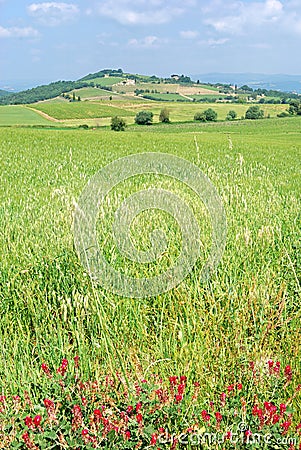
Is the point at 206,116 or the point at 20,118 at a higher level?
the point at 206,116

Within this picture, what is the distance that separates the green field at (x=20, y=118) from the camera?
2754 inches

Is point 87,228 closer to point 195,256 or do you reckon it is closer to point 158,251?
point 158,251

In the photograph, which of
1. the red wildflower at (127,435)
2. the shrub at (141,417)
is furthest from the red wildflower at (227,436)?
the red wildflower at (127,435)

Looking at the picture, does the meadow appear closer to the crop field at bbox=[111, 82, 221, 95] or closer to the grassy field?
the grassy field

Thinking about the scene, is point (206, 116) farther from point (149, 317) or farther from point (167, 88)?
point (167, 88)

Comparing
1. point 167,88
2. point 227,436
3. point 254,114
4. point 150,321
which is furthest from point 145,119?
point 167,88

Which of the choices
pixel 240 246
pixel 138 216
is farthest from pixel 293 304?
pixel 138 216

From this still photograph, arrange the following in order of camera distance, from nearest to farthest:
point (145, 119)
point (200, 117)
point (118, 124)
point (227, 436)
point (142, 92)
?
point (227, 436) < point (118, 124) < point (145, 119) < point (200, 117) < point (142, 92)

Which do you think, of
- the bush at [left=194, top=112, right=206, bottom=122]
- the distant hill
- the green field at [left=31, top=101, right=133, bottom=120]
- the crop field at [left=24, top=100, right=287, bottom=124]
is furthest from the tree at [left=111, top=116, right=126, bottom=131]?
the distant hill

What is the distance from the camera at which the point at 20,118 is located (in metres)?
75.9

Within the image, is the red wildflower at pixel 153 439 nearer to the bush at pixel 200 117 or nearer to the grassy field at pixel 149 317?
the grassy field at pixel 149 317

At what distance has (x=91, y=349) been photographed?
312cm

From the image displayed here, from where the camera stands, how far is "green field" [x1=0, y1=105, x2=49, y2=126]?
69.9 m

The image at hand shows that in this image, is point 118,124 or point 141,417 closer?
point 141,417
